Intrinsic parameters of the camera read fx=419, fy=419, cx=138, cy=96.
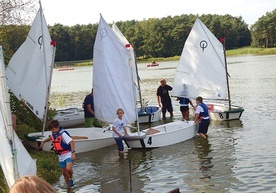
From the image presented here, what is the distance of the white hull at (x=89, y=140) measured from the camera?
14.1m

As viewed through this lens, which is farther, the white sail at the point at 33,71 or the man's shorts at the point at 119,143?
the white sail at the point at 33,71

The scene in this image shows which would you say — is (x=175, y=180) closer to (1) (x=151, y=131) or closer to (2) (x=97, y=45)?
(1) (x=151, y=131)

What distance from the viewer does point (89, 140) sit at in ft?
47.1

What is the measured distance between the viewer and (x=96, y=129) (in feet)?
51.5

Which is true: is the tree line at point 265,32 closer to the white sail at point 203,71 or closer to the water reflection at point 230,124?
the white sail at point 203,71

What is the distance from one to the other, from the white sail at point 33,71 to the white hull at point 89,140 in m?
0.95

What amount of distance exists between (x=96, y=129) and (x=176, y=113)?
8.39 metres

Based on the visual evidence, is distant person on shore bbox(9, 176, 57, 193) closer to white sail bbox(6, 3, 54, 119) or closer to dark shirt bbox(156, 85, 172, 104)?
white sail bbox(6, 3, 54, 119)

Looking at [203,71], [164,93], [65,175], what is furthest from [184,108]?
[65,175]

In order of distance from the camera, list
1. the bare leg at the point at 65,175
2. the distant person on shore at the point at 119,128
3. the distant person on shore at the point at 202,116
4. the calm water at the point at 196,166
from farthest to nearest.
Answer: the distant person on shore at the point at 202,116, the distant person on shore at the point at 119,128, the calm water at the point at 196,166, the bare leg at the point at 65,175

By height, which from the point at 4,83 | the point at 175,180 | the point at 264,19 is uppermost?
the point at 264,19

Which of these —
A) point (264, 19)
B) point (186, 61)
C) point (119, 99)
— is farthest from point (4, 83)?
point (264, 19)

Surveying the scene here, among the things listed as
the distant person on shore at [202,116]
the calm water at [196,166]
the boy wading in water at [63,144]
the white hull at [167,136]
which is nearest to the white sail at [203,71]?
the calm water at [196,166]

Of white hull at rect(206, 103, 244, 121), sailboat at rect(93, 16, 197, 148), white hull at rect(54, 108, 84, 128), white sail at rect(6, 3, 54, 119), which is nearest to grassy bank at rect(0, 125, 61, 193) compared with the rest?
white sail at rect(6, 3, 54, 119)
